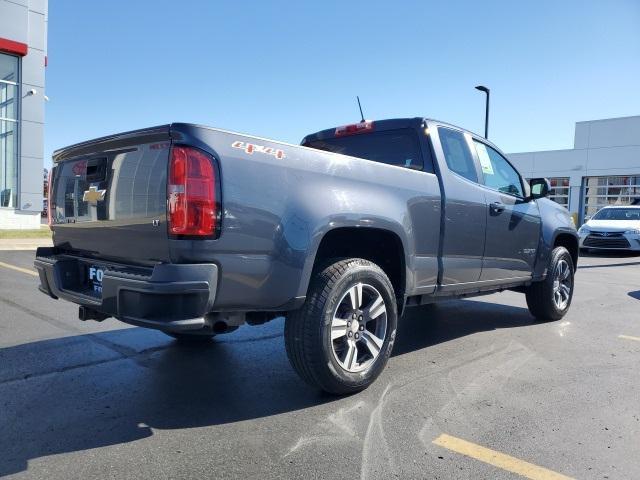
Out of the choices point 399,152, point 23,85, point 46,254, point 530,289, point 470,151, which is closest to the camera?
point 46,254

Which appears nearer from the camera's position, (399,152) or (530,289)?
(399,152)

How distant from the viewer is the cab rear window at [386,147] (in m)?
4.53

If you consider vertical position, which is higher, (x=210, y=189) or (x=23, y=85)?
(x=23, y=85)

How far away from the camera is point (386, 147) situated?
15.6ft

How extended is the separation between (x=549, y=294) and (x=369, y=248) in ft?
9.79

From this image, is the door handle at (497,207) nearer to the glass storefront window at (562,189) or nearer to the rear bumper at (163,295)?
the rear bumper at (163,295)

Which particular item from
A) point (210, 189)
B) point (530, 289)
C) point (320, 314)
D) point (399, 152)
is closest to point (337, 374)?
point (320, 314)

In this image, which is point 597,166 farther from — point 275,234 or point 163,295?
point 163,295

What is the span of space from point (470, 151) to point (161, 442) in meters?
3.61

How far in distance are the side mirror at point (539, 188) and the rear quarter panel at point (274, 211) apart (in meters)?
2.55

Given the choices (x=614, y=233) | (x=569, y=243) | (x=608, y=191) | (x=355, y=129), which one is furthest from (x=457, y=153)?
(x=608, y=191)

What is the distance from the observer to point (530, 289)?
610cm

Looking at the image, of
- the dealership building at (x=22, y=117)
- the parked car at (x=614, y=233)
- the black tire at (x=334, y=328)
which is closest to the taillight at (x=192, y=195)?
the black tire at (x=334, y=328)

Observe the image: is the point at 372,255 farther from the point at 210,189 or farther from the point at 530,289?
the point at 530,289
